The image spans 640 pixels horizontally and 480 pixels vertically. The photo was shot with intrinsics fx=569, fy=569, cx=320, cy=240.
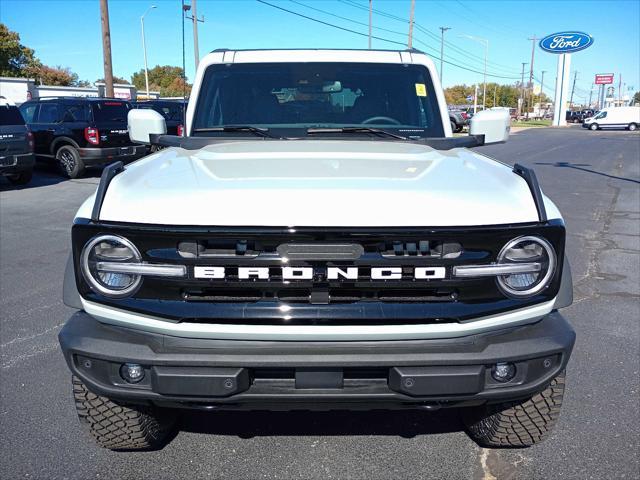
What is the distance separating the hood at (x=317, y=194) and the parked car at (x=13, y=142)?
34.8ft

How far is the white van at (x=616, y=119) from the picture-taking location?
53.7 meters

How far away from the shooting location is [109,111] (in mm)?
14016

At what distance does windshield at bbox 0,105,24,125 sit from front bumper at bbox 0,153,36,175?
2.27 feet

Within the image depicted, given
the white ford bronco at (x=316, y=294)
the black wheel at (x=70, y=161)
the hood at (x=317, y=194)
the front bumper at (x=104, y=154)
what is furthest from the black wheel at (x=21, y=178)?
the white ford bronco at (x=316, y=294)

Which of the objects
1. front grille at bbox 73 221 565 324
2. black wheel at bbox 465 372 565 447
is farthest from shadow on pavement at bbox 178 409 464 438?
front grille at bbox 73 221 565 324

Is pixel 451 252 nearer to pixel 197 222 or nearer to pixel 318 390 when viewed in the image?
pixel 318 390

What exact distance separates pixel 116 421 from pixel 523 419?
1909mm

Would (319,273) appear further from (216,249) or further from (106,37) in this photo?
(106,37)

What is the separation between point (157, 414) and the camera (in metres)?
2.79

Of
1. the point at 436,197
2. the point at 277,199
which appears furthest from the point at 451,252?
the point at 277,199

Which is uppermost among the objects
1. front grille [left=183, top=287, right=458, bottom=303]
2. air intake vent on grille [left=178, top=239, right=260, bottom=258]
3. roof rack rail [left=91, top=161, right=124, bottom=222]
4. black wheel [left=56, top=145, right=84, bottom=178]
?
roof rack rail [left=91, top=161, right=124, bottom=222]

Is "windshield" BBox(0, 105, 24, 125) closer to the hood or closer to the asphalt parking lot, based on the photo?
the asphalt parking lot

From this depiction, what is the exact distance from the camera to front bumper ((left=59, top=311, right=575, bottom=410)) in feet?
6.95

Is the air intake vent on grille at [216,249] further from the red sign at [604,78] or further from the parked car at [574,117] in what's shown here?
the red sign at [604,78]
